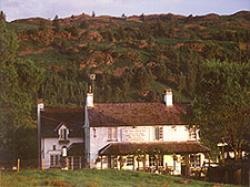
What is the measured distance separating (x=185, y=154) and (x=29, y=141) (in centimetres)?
631

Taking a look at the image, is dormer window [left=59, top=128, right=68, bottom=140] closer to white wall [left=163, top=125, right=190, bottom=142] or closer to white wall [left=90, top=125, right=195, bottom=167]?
white wall [left=90, top=125, right=195, bottom=167]

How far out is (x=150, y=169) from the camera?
762 inches

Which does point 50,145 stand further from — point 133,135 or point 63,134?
point 133,135

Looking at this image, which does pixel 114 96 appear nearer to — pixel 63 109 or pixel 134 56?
pixel 63 109

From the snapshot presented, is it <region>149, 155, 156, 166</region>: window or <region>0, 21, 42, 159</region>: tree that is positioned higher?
<region>0, 21, 42, 159</region>: tree

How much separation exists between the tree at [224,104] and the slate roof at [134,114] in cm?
428

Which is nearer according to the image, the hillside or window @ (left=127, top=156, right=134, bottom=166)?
window @ (left=127, top=156, right=134, bottom=166)

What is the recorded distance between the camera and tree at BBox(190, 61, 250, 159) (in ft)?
51.8

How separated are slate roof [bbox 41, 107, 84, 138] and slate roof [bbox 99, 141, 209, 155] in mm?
2109

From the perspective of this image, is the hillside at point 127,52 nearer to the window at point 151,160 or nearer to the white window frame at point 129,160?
the window at point 151,160

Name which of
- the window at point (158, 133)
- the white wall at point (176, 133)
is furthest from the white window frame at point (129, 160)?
the white wall at point (176, 133)

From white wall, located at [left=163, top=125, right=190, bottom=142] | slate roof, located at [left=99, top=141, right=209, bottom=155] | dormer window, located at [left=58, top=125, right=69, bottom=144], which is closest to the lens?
slate roof, located at [left=99, top=141, right=209, bottom=155]

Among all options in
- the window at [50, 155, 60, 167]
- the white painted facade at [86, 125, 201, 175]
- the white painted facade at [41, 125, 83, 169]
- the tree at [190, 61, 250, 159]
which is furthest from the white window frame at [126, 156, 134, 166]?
the tree at [190, 61, 250, 159]

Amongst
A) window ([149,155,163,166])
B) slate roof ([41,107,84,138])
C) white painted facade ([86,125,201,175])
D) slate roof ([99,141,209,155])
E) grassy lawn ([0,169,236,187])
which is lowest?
grassy lawn ([0,169,236,187])
